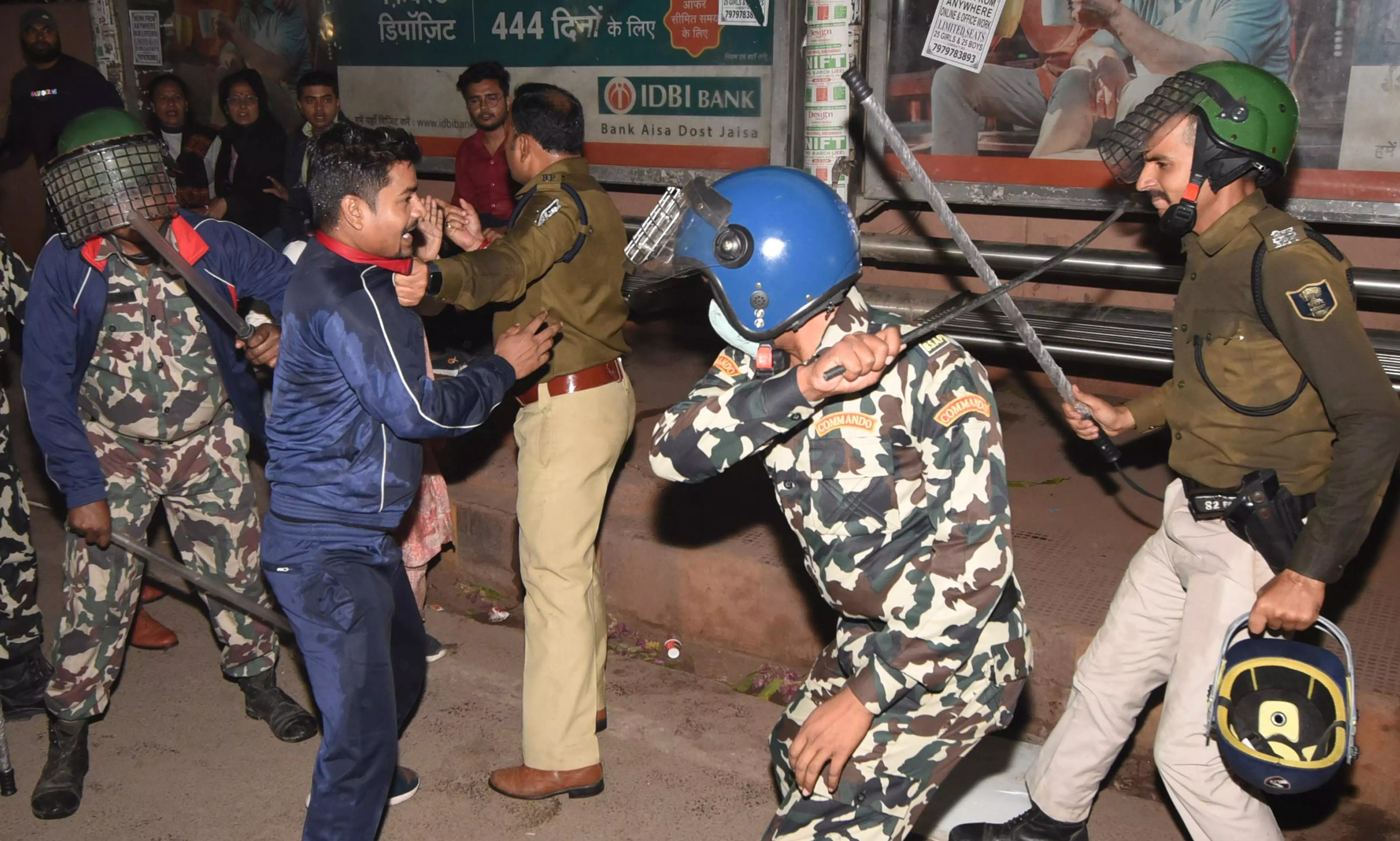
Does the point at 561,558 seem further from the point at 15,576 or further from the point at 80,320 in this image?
the point at 15,576

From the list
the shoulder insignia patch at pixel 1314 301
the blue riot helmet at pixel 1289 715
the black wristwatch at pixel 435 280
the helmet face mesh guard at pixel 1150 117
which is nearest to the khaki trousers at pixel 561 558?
the black wristwatch at pixel 435 280

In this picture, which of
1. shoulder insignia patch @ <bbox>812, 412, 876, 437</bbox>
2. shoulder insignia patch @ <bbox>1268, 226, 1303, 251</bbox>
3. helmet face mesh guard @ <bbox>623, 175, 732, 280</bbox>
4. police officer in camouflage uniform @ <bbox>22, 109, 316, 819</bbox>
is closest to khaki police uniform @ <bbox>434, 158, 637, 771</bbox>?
police officer in camouflage uniform @ <bbox>22, 109, 316, 819</bbox>

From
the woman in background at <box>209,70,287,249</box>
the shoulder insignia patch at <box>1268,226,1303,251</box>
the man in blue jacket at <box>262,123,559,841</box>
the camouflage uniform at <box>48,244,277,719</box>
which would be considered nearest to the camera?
the shoulder insignia patch at <box>1268,226,1303,251</box>

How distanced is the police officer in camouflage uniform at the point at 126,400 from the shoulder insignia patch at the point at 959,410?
2.41 metres

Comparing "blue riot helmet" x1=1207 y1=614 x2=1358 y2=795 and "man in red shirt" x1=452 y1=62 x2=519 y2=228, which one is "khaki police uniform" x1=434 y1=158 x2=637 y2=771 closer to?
→ "blue riot helmet" x1=1207 y1=614 x2=1358 y2=795

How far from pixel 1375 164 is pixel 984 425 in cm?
353

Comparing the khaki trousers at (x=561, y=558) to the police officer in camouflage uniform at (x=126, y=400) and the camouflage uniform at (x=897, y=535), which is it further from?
the camouflage uniform at (x=897, y=535)

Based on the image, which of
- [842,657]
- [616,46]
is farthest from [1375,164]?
[616,46]

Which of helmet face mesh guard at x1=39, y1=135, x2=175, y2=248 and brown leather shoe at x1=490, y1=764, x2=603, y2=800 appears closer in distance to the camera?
helmet face mesh guard at x1=39, y1=135, x2=175, y2=248

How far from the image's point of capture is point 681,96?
6.80 meters

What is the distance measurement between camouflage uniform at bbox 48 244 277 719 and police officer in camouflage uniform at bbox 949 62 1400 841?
2892 millimetres

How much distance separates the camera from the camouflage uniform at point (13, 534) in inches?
162

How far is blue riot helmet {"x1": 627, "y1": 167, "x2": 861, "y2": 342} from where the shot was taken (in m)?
2.35

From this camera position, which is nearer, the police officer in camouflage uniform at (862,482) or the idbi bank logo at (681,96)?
the police officer in camouflage uniform at (862,482)
